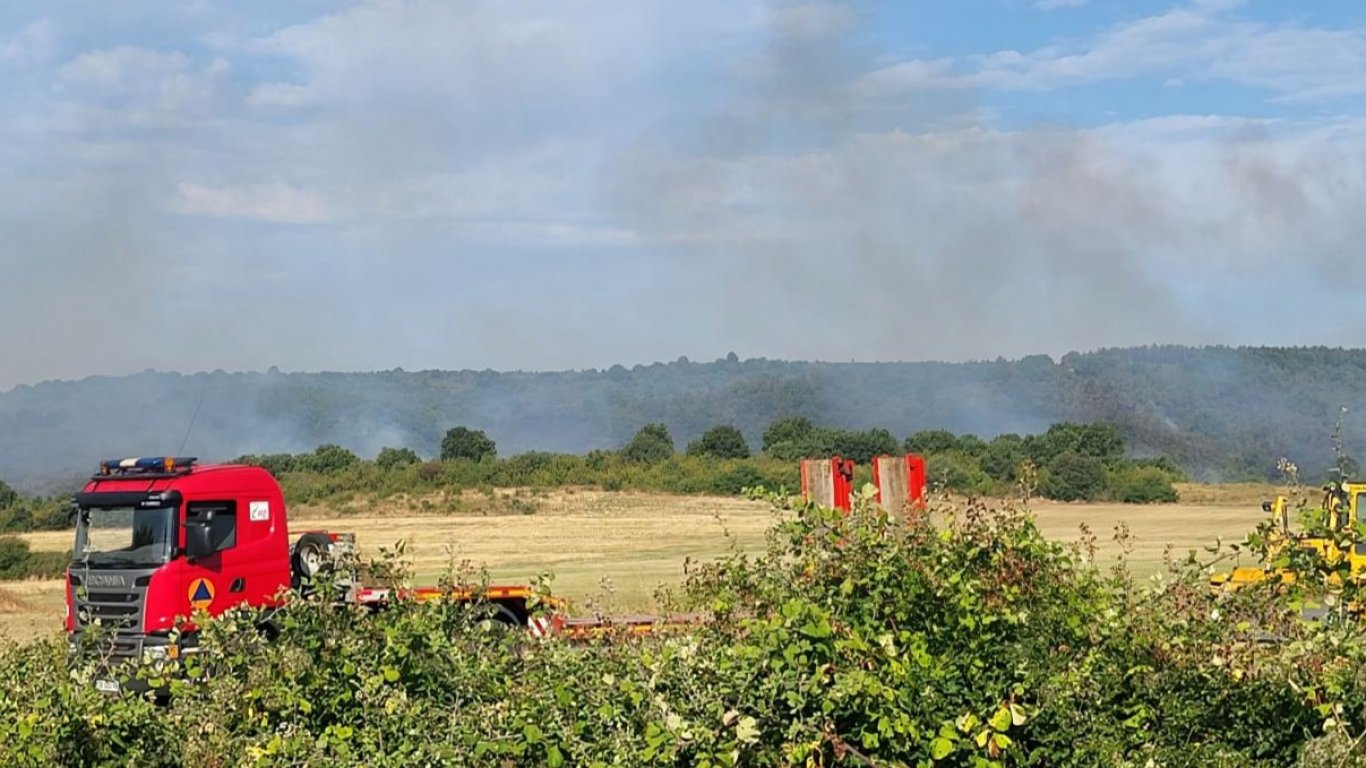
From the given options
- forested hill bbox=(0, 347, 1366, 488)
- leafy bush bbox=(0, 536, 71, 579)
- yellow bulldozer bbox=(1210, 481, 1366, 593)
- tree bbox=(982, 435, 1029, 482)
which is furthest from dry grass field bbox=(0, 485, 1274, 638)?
forested hill bbox=(0, 347, 1366, 488)

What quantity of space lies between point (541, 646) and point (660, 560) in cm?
2617

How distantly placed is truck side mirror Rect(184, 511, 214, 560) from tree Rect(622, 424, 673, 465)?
50763 mm

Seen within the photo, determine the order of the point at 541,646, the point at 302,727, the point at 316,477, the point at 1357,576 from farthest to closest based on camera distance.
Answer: the point at 316,477 < the point at 541,646 < the point at 302,727 < the point at 1357,576

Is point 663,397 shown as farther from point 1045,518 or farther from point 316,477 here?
point 1045,518

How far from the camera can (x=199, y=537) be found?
47.3ft

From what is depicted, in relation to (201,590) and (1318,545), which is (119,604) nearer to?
(201,590)

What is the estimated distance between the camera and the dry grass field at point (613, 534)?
27.4m

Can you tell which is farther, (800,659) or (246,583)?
(246,583)

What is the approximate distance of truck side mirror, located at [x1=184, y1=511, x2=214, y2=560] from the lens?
14359 mm

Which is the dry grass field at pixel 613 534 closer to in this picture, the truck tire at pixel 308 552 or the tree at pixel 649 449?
the truck tire at pixel 308 552

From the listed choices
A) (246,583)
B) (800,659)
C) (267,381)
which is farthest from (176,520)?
(267,381)

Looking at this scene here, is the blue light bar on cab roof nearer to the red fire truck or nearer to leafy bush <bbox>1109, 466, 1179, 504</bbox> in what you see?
the red fire truck

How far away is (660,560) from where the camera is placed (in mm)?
33812

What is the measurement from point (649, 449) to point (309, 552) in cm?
5375
